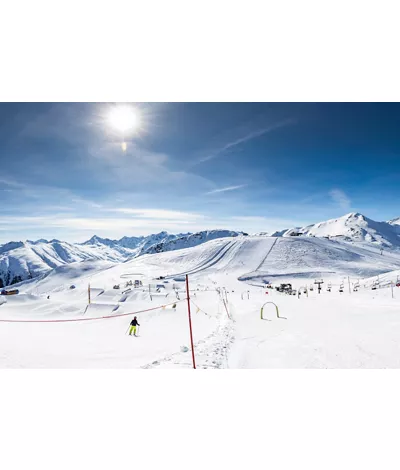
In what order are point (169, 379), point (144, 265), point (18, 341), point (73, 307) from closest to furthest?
point (169, 379), point (18, 341), point (73, 307), point (144, 265)

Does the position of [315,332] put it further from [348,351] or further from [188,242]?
[188,242]

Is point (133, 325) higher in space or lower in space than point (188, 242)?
lower

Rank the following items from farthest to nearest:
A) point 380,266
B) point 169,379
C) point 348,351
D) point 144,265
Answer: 1. point 144,265
2. point 380,266
3. point 348,351
4. point 169,379

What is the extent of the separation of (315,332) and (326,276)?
50.7 m

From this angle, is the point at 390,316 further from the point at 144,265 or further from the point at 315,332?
the point at 144,265

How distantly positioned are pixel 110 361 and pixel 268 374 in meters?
4.35

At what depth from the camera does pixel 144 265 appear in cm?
7825

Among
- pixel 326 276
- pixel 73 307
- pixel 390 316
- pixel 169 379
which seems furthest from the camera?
pixel 326 276

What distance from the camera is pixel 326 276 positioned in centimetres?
5362

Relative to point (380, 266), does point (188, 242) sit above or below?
above

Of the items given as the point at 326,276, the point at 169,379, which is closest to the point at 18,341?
the point at 169,379

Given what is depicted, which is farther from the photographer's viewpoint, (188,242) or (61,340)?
(188,242)

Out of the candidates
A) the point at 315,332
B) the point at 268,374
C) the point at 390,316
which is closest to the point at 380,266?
the point at 390,316

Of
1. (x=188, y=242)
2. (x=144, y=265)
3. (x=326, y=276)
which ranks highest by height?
(x=188, y=242)
